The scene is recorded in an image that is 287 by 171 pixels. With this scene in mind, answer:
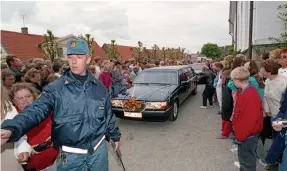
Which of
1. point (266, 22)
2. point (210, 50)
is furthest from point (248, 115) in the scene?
point (210, 50)

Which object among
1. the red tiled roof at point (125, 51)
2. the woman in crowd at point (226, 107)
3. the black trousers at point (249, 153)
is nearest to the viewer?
the black trousers at point (249, 153)

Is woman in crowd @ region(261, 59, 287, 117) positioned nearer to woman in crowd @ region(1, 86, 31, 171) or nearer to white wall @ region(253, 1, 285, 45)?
woman in crowd @ region(1, 86, 31, 171)

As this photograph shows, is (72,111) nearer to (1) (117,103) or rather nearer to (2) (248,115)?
(2) (248,115)

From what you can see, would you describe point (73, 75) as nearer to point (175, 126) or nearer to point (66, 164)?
point (66, 164)

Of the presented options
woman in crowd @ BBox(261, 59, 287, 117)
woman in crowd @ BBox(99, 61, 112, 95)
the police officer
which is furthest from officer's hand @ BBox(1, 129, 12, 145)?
woman in crowd @ BBox(99, 61, 112, 95)

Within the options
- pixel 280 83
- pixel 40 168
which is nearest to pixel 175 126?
pixel 280 83

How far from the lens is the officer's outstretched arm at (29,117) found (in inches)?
63.3

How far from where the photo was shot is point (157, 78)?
7.65 metres

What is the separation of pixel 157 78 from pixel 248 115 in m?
4.87

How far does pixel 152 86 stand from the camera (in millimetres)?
7098

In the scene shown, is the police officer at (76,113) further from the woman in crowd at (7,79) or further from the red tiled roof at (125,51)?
the red tiled roof at (125,51)

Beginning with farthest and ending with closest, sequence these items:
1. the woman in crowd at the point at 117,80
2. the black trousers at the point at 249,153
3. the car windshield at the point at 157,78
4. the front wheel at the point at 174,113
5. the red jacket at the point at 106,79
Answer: the woman in crowd at the point at 117,80 < the red jacket at the point at 106,79 < the car windshield at the point at 157,78 < the front wheel at the point at 174,113 < the black trousers at the point at 249,153

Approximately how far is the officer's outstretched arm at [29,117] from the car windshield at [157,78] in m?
5.60

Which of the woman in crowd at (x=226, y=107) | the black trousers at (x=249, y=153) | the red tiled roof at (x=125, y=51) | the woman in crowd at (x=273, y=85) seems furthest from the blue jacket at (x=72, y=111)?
the red tiled roof at (x=125, y=51)
